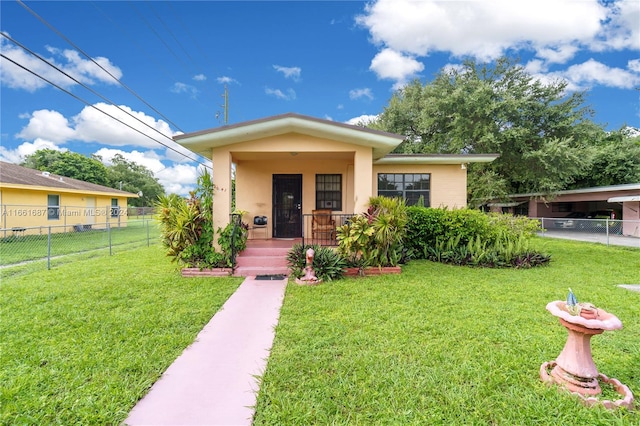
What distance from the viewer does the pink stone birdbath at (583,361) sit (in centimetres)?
217

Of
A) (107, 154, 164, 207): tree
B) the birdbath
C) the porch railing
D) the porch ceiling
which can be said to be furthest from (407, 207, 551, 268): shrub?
(107, 154, 164, 207): tree

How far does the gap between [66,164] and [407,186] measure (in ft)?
125

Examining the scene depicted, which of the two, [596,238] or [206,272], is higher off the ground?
[596,238]

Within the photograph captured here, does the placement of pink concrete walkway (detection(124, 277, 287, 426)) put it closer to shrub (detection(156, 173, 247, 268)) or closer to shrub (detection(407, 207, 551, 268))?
shrub (detection(156, 173, 247, 268))

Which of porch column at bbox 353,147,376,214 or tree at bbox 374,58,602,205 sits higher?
tree at bbox 374,58,602,205

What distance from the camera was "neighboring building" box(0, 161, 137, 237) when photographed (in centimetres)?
1377

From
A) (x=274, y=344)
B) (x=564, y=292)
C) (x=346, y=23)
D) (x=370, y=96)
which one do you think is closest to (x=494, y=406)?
(x=274, y=344)

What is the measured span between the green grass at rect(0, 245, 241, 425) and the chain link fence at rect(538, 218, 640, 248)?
13.9 meters

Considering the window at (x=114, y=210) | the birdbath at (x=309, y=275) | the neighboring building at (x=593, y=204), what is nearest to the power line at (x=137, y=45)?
the birdbath at (x=309, y=275)

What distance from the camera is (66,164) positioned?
3169cm

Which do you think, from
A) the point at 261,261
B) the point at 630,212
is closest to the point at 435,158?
the point at 261,261

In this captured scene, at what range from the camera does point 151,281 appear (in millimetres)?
5820

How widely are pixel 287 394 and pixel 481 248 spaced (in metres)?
7.02

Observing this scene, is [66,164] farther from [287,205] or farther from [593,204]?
[593,204]
